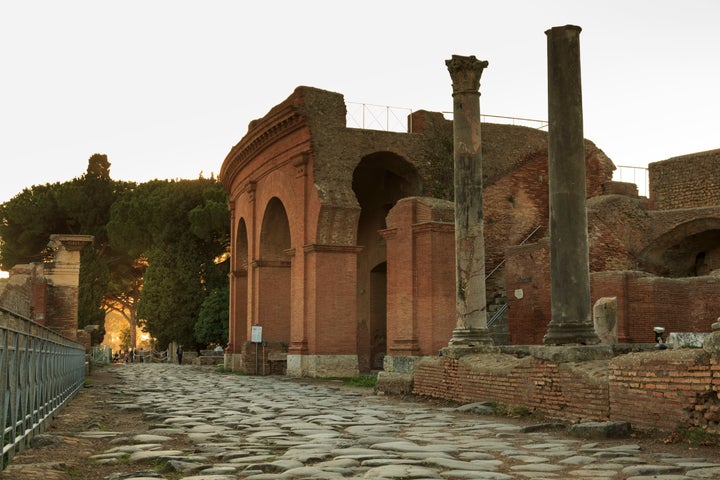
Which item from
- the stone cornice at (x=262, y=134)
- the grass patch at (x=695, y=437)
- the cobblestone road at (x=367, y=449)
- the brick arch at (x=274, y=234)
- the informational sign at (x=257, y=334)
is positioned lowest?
the cobblestone road at (x=367, y=449)

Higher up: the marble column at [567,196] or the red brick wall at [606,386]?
the marble column at [567,196]

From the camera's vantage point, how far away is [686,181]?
77.0 feet

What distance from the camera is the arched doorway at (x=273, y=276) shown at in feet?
76.4

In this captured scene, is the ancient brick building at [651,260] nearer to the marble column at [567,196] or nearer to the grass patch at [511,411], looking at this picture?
the marble column at [567,196]

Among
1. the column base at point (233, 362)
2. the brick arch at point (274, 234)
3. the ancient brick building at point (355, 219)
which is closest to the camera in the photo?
the ancient brick building at point (355, 219)

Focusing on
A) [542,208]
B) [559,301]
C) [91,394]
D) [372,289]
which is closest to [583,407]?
[559,301]

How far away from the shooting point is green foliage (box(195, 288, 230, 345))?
34531 millimetres

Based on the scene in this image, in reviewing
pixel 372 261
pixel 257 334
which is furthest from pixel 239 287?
pixel 257 334

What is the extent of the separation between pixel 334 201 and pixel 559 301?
35.5ft

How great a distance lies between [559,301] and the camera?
9.16m

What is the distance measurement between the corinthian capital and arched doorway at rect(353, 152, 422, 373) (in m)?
11.0

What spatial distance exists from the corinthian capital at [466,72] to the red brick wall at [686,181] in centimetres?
1358

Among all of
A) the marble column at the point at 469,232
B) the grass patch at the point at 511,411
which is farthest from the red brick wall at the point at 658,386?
the marble column at the point at 469,232

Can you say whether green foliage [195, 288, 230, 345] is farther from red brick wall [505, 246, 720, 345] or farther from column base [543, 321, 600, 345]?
column base [543, 321, 600, 345]
